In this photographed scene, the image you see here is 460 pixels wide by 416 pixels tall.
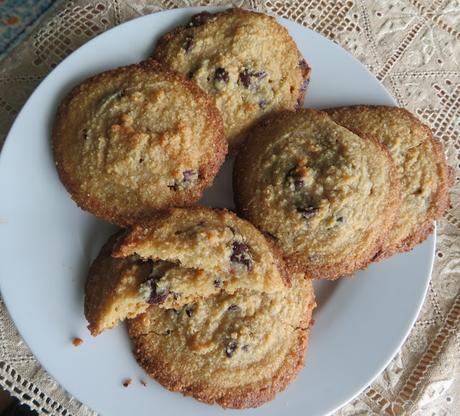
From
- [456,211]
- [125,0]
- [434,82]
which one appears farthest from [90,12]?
[456,211]

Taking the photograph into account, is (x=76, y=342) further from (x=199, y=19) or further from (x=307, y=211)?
(x=199, y=19)

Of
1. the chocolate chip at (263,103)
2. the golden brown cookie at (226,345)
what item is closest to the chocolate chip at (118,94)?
the chocolate chip at (263,103)

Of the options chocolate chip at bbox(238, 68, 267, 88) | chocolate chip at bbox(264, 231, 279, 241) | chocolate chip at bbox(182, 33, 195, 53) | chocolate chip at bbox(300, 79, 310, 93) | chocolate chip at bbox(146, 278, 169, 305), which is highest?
chocolate chip at bbox(182, 33, 195, 53)

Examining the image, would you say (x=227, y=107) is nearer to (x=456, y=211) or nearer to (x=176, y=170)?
(x=176, y=170)

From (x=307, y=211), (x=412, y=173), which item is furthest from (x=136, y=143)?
(x=412, y=173)

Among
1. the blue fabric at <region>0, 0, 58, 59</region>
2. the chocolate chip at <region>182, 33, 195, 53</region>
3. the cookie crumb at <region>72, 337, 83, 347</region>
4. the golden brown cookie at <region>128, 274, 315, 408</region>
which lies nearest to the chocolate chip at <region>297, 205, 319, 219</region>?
the golden brown cookie at <region>128, 274, 315, 408</region>

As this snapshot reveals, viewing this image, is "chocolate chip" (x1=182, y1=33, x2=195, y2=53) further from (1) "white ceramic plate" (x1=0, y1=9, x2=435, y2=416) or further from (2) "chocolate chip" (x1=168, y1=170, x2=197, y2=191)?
(2) "chocolate chip" (x1=168, y1=170, x2=197, y2=191)

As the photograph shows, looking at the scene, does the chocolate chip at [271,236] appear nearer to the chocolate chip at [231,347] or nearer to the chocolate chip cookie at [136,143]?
the chocolate chip cookie at [136,143]
